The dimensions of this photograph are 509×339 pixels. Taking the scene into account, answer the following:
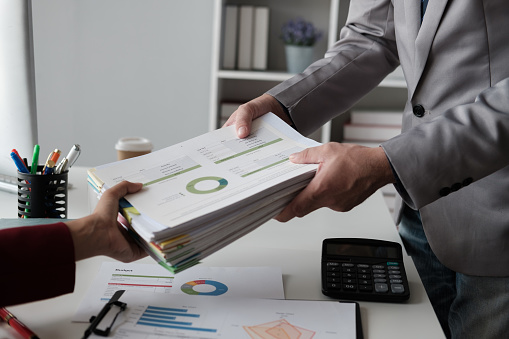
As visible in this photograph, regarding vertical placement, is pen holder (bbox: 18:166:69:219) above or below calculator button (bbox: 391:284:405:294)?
above

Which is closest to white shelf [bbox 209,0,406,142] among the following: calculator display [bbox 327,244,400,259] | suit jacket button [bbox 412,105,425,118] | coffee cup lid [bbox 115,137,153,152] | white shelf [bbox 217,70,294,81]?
white shelf [bbox 217,70,294,81]

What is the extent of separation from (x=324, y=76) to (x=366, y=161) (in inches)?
15.6

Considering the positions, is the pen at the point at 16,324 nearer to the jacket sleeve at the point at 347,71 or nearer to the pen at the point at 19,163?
the pen at the point at 19,163

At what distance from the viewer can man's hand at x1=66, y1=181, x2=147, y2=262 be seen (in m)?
0.81

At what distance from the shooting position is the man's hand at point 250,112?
1.07 m

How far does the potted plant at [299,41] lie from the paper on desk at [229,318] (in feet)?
6.53

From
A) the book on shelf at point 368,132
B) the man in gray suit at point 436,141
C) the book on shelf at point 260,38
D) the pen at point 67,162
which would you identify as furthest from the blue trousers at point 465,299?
the book on shelf at point 260,38

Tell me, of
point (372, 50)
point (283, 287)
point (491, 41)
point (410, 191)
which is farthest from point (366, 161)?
point (372, 50)

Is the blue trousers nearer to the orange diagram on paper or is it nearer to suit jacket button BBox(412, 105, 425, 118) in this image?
suit jacket button BBox(412, 105, 425, 118)

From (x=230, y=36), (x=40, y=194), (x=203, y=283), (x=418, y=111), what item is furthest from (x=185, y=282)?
(x=230, y=36)

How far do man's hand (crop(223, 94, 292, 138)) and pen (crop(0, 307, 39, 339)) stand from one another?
48cm

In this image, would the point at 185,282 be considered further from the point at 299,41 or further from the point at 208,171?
the point at 299,41

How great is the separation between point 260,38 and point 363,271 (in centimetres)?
194

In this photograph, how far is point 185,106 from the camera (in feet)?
10.2
